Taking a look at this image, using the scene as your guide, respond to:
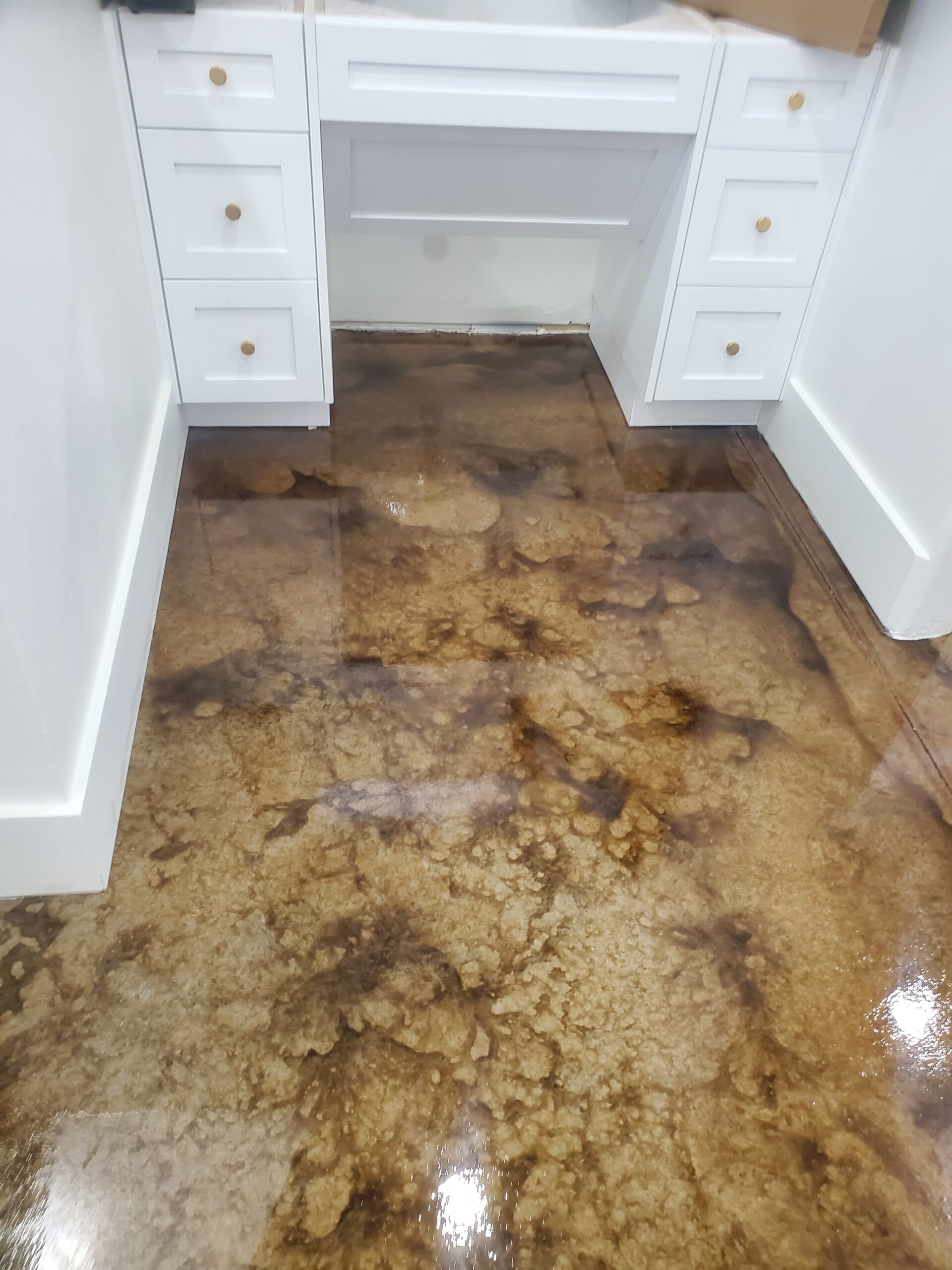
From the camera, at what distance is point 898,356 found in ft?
5.11

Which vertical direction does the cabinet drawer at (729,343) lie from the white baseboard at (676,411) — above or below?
above

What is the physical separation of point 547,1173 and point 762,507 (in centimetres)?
137

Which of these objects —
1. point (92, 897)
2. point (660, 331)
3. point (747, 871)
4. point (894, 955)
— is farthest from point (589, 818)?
point (660, 331)

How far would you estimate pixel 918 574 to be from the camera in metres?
1.50

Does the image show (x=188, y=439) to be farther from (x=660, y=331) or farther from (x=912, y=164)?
(x=912, y=164)

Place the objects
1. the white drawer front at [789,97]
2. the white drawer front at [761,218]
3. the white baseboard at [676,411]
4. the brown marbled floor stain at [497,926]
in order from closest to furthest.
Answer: the brown marbled floor stain at [497,926]
the white drawer front at [789,97]
the white drawer front at [761,218]
the white baseboard at [676,411]

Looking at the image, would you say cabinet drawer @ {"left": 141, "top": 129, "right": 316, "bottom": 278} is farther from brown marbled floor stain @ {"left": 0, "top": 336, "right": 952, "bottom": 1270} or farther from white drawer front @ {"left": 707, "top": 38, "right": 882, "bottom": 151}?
white drawer front @ {"left": 707, "top": 38, "right": 882, "bottom": 151}

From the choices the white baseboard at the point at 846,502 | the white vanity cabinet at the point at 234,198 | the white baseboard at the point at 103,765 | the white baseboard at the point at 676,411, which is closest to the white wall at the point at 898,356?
the white baseboard at the point at 846,502

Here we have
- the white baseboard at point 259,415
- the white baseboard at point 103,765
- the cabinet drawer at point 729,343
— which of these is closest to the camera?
the white baseboard at point 103,765

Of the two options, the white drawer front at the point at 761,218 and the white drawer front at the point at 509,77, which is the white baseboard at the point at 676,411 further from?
the white drawer front at the point at 509,77

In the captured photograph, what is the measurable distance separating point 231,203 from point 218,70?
0.21m

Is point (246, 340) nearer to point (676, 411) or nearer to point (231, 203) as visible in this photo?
point (231, 203)

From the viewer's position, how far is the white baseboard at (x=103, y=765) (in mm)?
1046

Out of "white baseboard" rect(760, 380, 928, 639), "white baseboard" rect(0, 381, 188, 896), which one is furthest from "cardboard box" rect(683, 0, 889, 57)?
"white baseboard" rect(0, 381, 188, 896)
